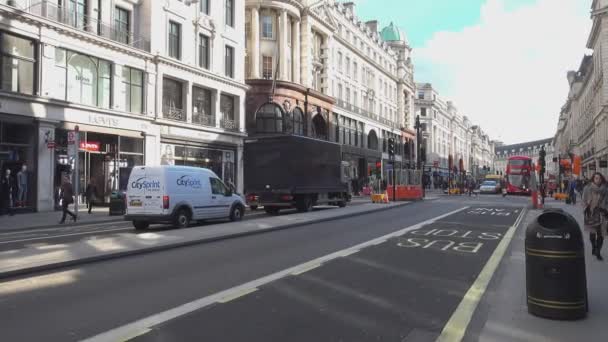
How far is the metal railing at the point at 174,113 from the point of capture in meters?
30.1

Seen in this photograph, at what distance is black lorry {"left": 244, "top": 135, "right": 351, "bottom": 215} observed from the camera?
21328 millimetres

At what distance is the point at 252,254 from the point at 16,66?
1770 centimetres

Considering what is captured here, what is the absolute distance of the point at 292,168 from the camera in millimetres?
21359

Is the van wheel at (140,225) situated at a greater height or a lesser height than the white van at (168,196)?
lesser

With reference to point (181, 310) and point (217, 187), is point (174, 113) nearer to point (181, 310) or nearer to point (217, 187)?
point (217, 187)

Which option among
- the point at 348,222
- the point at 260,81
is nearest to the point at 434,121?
the point at 260,81

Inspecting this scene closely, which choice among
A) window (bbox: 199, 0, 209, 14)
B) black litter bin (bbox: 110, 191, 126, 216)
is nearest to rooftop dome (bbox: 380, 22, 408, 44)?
window (bbox: 199, 0, 209, 14)

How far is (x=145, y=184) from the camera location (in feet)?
49.0

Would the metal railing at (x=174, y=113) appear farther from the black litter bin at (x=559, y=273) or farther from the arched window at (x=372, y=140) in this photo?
the arched window at (x=372, y=140)

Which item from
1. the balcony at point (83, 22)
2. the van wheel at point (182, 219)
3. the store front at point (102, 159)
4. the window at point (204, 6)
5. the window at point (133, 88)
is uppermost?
the window at point (204, 6)

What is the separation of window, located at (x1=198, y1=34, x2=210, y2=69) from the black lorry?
13523mm

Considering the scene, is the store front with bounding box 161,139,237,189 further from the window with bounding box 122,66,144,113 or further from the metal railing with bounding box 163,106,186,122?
the window with bounding box 122,66,144,113

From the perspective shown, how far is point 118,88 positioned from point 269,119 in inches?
640

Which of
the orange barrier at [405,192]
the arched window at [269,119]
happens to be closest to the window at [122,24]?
the arched window at [269,119]
